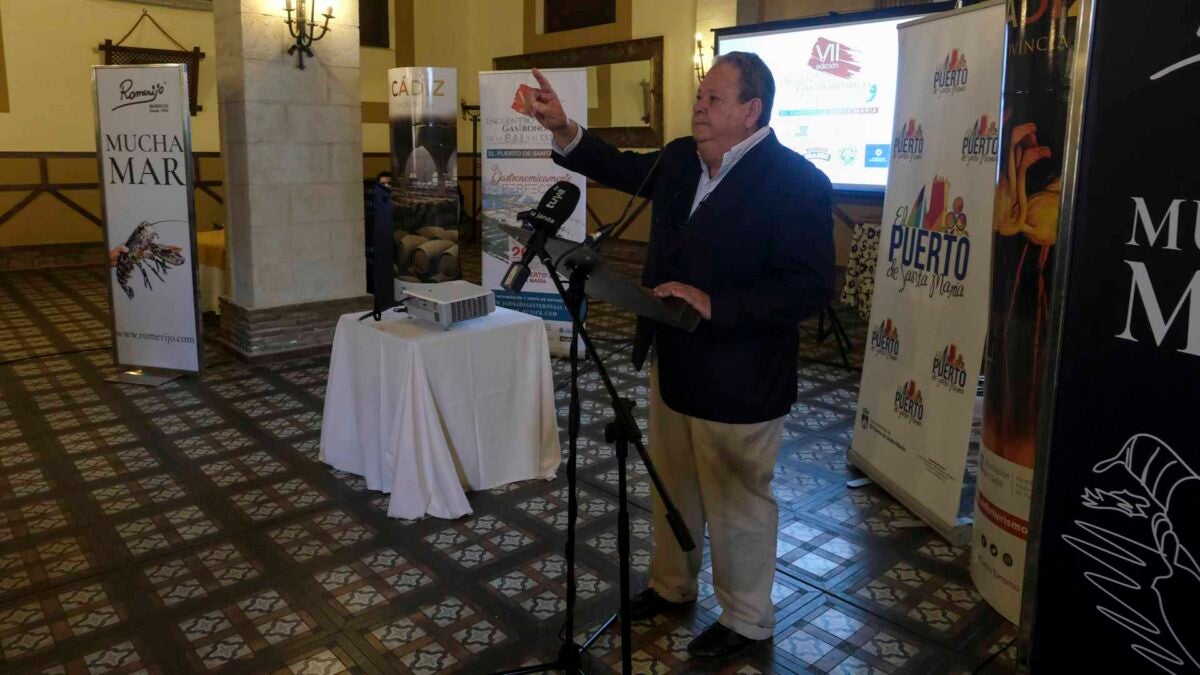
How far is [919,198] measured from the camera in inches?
127

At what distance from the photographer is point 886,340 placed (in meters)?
3.46

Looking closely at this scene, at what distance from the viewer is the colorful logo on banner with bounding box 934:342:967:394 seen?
2953mm

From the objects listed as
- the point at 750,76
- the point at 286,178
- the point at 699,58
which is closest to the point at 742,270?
the point at 750,76

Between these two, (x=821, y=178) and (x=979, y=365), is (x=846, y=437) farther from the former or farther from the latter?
(x=821, y=178)

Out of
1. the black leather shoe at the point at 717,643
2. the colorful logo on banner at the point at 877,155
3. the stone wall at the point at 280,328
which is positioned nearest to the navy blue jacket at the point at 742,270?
the black leather shoe at the point at 717,643

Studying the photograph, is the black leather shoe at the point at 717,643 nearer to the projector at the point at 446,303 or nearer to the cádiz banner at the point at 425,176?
the projector at the point at 446,303

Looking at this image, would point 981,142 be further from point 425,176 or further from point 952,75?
point 425,176

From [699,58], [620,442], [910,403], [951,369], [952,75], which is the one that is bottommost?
[910,403]

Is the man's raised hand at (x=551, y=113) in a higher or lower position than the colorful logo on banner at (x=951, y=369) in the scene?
higher

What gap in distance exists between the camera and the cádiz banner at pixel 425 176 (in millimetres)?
6473

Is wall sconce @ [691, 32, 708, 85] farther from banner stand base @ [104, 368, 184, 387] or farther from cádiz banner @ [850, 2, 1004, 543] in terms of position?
banner stand base @ [104, 368, 184, 387]

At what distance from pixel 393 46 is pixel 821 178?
10454mm

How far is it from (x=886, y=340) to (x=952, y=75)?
104 cm

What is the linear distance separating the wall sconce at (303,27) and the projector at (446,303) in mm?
2671
